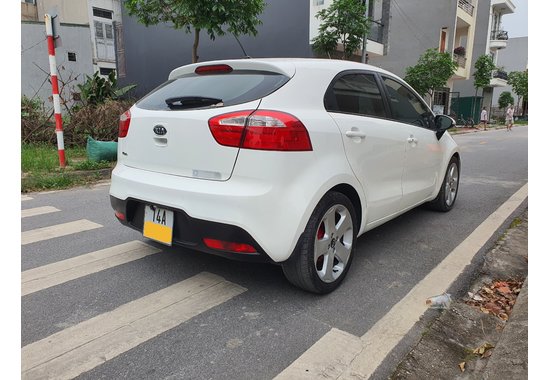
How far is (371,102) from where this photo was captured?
3.33 metres

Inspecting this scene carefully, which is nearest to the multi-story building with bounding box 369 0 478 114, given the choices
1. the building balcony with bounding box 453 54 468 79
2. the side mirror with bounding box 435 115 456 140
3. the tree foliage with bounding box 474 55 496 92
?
the building balcony with bounding box 453 54 468 79

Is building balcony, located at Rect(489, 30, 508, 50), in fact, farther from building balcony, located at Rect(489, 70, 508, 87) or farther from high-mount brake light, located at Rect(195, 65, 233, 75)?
high-mount brake light, located at Rect(195, 65, 233, 75)

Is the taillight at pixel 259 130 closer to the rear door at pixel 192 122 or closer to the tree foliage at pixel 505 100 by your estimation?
the rear door at pixel 192 122

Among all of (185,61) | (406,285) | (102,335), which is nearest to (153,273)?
(102,335)

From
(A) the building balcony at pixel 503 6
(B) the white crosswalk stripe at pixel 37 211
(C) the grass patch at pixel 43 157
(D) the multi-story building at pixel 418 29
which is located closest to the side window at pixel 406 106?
(B) the white crosswalk stripe at pixel 37 211

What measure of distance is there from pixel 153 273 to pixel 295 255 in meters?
1.24

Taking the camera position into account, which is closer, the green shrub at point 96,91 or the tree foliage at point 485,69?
the green shrub at point 96,91

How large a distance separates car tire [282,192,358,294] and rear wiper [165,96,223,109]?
3.10ft

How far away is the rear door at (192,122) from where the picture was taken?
2.51m

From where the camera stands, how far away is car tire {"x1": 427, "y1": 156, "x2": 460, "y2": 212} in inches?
192

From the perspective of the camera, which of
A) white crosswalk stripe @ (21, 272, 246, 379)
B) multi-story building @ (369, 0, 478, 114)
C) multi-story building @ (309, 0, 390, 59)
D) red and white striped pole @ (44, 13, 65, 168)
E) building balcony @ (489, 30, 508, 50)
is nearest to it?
white crosswalk stripe @ (21, 272, 246, 379)

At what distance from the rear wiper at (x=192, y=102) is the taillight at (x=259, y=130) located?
180 mm

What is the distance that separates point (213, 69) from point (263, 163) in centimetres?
102

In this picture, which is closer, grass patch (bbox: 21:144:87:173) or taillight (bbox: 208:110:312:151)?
taillight (bbox: 208:110:312:151)
